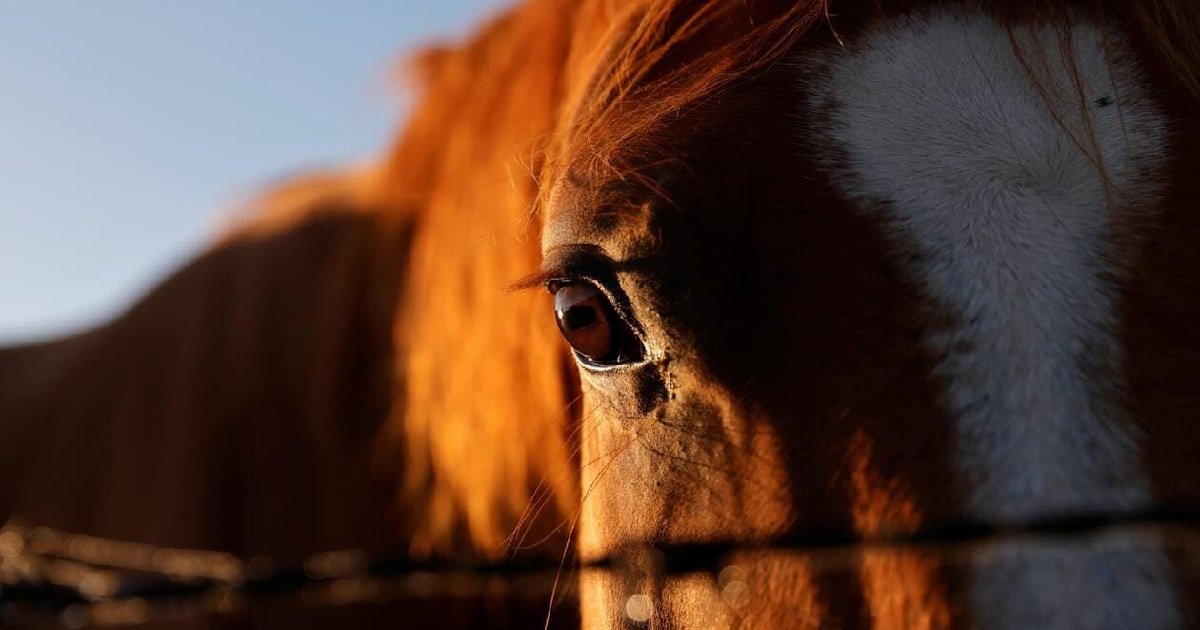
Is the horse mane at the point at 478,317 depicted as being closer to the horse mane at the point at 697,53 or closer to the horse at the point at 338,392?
the horse at the point at 338,392

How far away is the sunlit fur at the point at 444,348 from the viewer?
122 centimetres

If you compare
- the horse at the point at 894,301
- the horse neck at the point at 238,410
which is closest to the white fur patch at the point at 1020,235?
the horse at the point at 894,301

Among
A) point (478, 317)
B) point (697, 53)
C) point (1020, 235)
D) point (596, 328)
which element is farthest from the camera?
point (478, 317)

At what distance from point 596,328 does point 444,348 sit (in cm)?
89

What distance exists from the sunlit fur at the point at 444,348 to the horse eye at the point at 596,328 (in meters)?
0.10

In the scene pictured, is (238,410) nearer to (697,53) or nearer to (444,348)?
(444,348)

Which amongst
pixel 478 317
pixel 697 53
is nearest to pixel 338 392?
pixel 478 317

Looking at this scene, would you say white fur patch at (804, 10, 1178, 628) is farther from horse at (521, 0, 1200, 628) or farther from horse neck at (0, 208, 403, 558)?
horse neck at (0, 208, 403, 558)

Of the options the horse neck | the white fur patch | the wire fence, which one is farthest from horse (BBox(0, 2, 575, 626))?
the white fur patch

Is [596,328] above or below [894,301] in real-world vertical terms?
above

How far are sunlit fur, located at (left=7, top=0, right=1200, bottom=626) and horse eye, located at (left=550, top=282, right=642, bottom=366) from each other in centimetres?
10

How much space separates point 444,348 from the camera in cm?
212

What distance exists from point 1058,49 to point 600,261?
1.96 ft

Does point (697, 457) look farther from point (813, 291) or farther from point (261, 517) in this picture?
point (261, 517)
